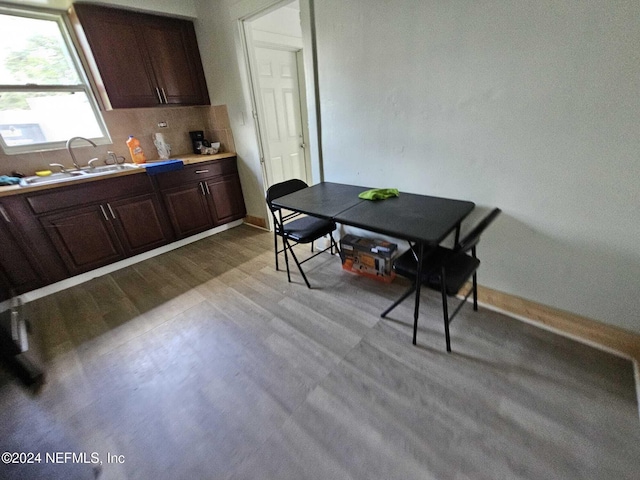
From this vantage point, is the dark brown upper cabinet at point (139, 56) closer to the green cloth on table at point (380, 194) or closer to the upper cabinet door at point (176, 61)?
the upper cabinet door at point (176, 61)

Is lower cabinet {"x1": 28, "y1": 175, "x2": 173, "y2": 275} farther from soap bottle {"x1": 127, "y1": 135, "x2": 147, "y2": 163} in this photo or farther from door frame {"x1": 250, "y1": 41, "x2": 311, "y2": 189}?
door frame {"x1": 250, "y1": 41, "x2": 311, "y2": 189}

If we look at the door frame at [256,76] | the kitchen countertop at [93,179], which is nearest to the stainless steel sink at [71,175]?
the kitchen countertop at [93,179]

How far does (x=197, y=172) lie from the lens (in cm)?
300

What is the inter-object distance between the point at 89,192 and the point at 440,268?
289 centimetres

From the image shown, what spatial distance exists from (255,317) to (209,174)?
76.7 inches

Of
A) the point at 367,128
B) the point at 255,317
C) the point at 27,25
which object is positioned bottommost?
the point at 255,317

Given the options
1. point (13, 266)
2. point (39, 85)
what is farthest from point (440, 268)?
point (39, 85)

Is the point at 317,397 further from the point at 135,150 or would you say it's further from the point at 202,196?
the point at 135,150

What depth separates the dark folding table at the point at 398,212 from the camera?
1378 mm

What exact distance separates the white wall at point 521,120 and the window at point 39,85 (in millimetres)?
2449

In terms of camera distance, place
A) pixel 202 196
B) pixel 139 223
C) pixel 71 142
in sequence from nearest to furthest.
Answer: pixel 71 142 < pixel 139 223 < pixel 202 196

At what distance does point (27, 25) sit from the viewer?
2.32m

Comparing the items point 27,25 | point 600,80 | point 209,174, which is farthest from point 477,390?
point 27,25

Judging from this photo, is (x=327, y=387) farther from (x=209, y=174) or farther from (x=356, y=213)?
(x=209, y=174)
